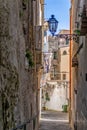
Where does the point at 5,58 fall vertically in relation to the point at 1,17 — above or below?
below

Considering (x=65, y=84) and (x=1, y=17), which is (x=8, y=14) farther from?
(x=65, y=84)

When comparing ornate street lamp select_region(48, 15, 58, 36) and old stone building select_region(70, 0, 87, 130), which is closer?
old stone building select_region(70, 0, 87, 130)

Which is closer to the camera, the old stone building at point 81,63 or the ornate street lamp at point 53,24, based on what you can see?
the old stone building at point 81,63

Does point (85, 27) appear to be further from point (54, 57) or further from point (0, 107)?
point (54, 57)

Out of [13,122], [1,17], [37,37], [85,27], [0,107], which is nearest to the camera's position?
[0,107]

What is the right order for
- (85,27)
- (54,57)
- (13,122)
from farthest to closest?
(54,57) < (85,27) < (13,122)

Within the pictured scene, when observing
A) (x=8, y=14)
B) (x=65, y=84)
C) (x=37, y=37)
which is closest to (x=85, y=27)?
(x=8, y=14)

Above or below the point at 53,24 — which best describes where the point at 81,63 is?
below

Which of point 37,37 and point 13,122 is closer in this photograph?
point 13,122

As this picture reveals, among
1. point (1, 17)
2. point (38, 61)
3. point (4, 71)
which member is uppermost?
point (1, 17)

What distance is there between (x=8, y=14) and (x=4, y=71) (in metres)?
1.10

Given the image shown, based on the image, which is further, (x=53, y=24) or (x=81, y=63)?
(x=81, y=63)

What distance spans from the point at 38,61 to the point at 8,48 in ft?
42.0

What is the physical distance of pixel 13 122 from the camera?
7449 mm
